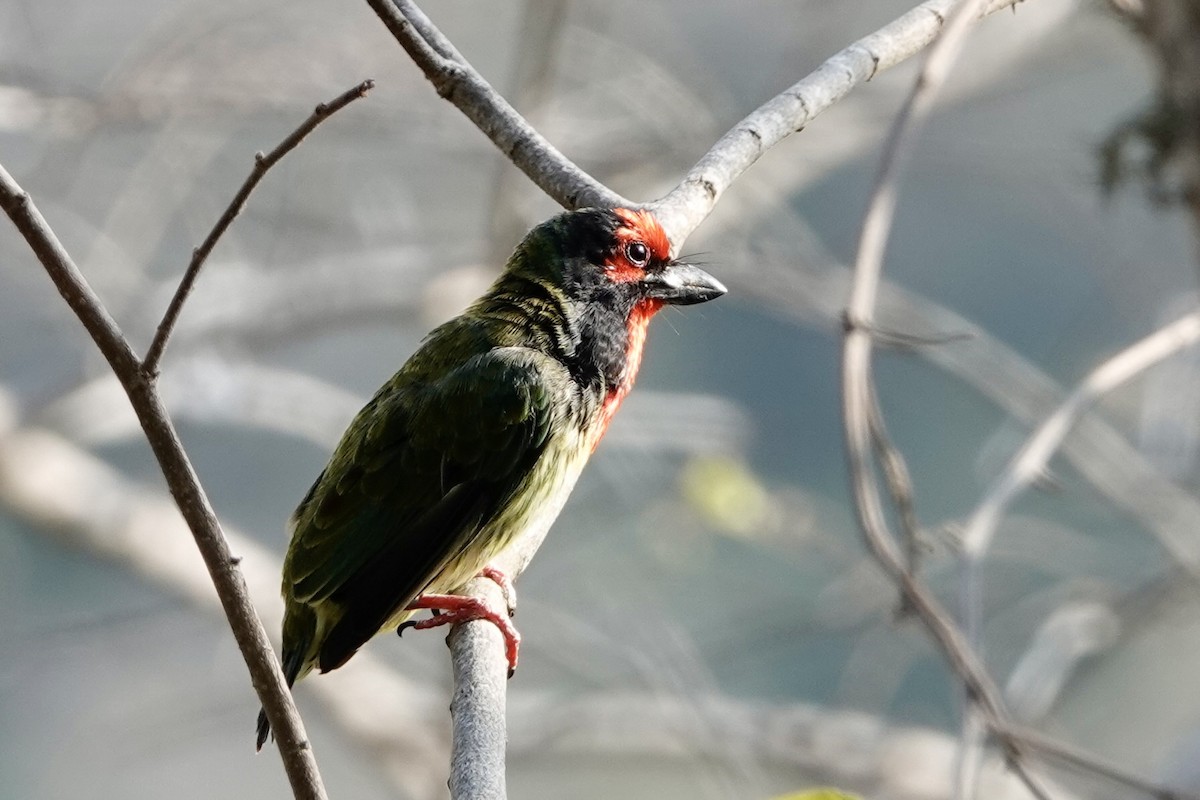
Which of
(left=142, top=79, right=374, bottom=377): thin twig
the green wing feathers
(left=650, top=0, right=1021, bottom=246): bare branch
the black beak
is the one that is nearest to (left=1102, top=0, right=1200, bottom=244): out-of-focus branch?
(left=650, top=0, right=1021, bottom=246): bare branch

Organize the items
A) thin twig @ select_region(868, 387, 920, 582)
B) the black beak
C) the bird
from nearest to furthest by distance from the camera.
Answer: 1. thin twig @ select_region(868, 387, 920, 582)
2. the bird
3. the black beak

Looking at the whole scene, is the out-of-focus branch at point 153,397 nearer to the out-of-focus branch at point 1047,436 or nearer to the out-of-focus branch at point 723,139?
the out-of-focus branch at point 723,139

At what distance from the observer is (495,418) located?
2783mm

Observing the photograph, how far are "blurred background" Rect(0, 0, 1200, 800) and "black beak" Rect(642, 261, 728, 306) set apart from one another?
149cm

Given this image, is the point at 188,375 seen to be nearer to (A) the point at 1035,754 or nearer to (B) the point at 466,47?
(B) the point at 466,47

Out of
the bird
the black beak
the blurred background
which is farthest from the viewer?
the blurred background

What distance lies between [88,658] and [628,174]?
11.0ft

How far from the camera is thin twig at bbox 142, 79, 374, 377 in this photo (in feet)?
5.12

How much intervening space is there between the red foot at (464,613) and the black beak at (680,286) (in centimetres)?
66

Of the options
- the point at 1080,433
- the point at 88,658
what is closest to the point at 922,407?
the point at 1080,433

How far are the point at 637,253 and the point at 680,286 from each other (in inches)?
6.8

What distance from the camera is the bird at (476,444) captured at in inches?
107

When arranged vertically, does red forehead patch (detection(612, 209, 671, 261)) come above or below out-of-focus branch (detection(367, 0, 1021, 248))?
below

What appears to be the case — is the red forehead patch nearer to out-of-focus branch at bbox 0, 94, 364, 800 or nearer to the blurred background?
out-of-focus branch at bbox 0, 94, 364, 800
